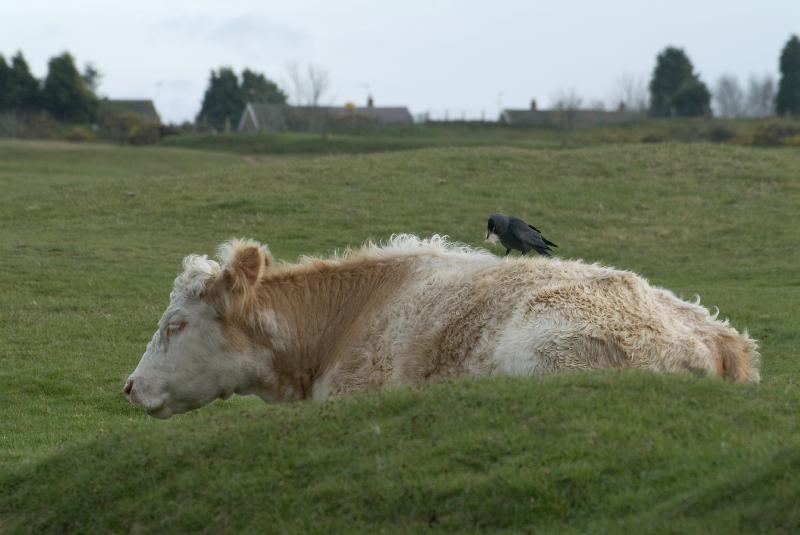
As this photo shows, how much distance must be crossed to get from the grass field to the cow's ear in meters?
1.15

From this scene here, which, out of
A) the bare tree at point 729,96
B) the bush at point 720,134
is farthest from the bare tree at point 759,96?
the bush at point 720,134

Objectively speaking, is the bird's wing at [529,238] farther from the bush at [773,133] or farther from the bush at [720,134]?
the bush at [720,134]

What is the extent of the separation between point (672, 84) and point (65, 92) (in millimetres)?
42033

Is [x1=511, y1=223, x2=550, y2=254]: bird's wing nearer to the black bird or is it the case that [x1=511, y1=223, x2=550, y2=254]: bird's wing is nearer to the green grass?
the black bird

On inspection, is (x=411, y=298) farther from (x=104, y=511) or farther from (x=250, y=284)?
(x=104, y=511)

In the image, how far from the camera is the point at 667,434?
6859 millimetres

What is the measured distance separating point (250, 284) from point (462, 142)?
5839 centimetres

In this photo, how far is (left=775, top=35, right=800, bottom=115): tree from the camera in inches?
3273

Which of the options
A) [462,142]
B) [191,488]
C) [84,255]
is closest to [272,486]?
[191,488]

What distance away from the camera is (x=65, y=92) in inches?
3068

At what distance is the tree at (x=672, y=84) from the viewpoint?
8362 cm

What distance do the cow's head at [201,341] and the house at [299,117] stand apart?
2734 inches

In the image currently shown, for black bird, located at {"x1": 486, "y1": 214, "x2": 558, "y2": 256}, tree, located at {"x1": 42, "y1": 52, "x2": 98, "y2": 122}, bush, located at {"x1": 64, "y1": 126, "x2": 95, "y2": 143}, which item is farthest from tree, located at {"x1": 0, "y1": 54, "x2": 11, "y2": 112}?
black bird, located at {"x1": 486, "y1": 214, "x2": 558, "y2": 256}

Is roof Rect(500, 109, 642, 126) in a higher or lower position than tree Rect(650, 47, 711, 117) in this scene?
lower
